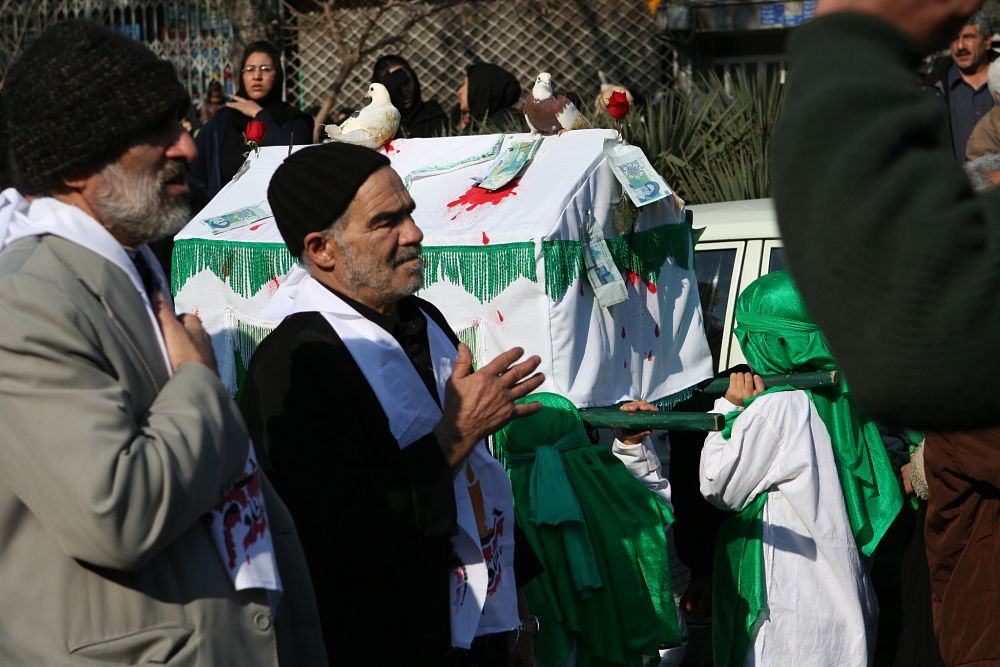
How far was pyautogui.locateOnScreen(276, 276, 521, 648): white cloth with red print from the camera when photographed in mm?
2693

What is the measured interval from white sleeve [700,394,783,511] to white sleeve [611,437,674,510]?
0.51 ft

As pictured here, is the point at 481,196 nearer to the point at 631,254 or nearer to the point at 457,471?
the point at 631,254

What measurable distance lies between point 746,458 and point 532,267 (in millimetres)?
984

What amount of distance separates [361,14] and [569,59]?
2.07 metres

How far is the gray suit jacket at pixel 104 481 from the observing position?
177 centimetres

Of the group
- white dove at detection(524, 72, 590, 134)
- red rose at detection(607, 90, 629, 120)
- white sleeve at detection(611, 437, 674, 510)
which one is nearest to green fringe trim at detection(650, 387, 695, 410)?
white sleeve at detection(611, 437, 674, 510)

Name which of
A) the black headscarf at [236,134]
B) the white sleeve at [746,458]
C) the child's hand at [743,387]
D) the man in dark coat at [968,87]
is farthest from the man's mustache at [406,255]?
the man in dark coat at [968,87]

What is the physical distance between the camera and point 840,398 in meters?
4.38

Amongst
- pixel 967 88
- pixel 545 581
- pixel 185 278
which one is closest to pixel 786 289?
pixel 545 581

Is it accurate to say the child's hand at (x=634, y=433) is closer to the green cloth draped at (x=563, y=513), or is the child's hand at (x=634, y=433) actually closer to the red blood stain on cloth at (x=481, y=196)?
the green cloth draped at (x=563, y=513)

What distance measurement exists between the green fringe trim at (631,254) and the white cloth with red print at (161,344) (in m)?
2.36

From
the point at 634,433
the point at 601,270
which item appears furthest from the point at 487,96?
the point at 634,433

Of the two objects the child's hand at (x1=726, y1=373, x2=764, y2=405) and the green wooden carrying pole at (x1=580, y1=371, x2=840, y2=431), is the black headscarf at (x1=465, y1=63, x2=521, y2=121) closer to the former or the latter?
the child's hand at (x1=726, y1=373, x2=764, y2=405)

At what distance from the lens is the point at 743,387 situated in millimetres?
4332
